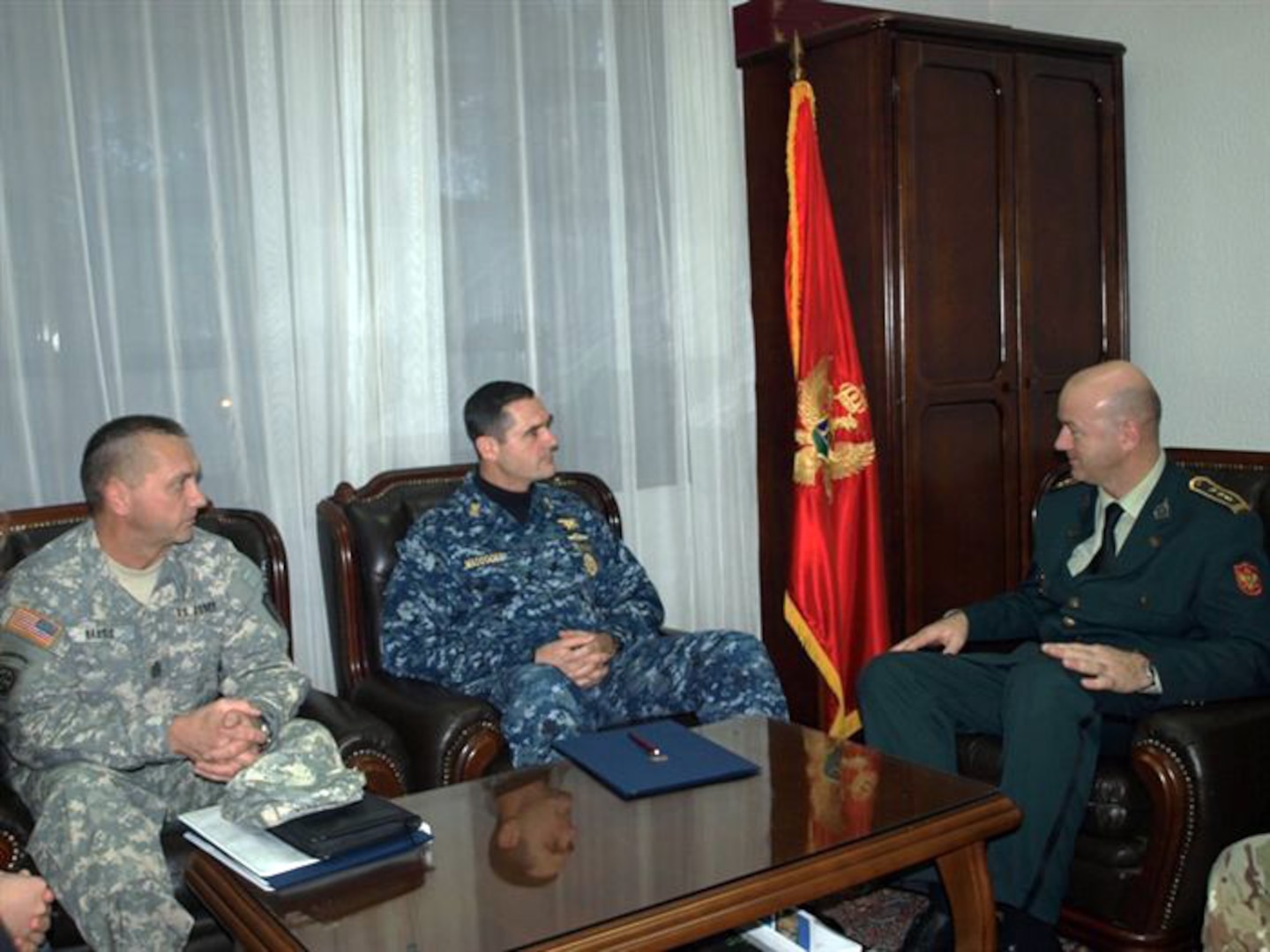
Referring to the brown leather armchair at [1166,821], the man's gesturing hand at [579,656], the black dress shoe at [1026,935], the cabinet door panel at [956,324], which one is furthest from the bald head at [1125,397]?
the man's gesturing hand at [579,656]

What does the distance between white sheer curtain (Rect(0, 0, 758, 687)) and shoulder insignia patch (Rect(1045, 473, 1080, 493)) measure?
42.5 inches

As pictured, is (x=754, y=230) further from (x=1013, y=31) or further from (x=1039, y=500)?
(x=1039, y=500)

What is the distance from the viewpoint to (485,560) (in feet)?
10.1

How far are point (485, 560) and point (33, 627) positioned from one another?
3.23 ft

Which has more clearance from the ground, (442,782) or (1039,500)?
(1039,500)

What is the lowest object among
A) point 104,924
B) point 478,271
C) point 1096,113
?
point 104,924

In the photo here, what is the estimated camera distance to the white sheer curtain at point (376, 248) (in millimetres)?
3035

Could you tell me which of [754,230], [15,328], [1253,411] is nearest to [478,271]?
[754,230]

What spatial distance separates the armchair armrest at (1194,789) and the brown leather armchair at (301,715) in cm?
139

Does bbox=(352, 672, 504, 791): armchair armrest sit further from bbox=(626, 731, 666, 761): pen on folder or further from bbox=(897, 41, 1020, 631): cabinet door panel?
bbox=(897, 41, 1020, 631): cabinet door panel

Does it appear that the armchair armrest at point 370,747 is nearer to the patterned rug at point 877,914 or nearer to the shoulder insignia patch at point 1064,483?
the patterned rug at point 877,914

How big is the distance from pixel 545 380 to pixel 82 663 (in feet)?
5.18

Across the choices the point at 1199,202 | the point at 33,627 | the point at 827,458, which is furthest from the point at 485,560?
the point at 1199,202

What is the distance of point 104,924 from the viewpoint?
86.1 inches
